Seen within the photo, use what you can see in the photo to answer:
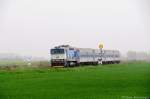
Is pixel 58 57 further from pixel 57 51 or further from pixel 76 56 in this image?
pixel 76 56

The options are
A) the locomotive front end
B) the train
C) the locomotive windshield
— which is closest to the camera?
the locomotive front end

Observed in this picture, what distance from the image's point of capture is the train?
5500 cm

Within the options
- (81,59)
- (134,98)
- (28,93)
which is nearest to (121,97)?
(134,98)

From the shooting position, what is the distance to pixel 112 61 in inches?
3110

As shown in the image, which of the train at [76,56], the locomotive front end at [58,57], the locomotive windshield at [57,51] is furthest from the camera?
the locomotive windshield at [57,51]

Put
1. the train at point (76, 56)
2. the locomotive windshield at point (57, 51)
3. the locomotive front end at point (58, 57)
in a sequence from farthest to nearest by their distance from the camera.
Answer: the locomotive windshield at point (57, 51), the train at point (76, 56), the locomotive front end at point (58, 57)

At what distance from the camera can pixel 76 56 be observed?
5969 centimetres

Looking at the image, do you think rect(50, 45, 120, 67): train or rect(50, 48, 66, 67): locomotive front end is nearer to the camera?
rect(50, 48, 66, 67): locomotive front end

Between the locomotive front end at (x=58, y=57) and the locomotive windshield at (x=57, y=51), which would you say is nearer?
the locomotive front end at (x=58, y=57)

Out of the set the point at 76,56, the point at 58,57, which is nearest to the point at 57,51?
the point at 58,57

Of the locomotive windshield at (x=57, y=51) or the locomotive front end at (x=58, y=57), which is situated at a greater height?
the locomotive windshield at (x=57, y=51)

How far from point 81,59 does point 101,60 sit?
955 cm

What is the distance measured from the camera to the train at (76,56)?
55000 mm

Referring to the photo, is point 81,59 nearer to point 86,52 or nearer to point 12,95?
point 86,52
